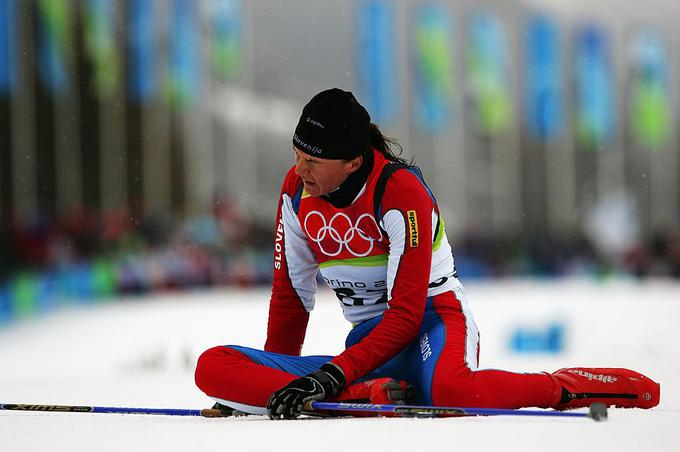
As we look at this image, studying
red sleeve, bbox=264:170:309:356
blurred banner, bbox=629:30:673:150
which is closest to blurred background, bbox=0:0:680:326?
blurred banner, bbox=629:30:673:150

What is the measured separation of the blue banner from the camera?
14.9 m

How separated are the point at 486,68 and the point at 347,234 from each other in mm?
16556

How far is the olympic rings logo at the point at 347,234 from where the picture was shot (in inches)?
117

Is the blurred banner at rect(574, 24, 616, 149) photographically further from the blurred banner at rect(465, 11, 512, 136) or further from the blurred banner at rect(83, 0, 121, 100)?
the blurred banner at rect(83, 0, 121, 100)

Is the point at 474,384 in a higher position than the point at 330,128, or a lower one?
lower

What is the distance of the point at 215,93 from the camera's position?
61.0ft

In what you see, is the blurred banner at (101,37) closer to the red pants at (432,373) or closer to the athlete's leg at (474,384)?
the red pants at (432,373)

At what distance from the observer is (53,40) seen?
52.1 feet

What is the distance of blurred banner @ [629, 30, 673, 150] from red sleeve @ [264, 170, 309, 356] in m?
18.6

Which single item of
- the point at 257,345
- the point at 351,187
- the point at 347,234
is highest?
the point at 351,187

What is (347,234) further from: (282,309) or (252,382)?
(252,382)

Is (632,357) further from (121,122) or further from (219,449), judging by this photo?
(121,122)

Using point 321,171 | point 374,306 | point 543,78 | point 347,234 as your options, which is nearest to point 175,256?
point 543,78

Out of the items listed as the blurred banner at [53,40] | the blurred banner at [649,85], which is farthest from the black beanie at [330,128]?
the blurred banner at [649,85]
